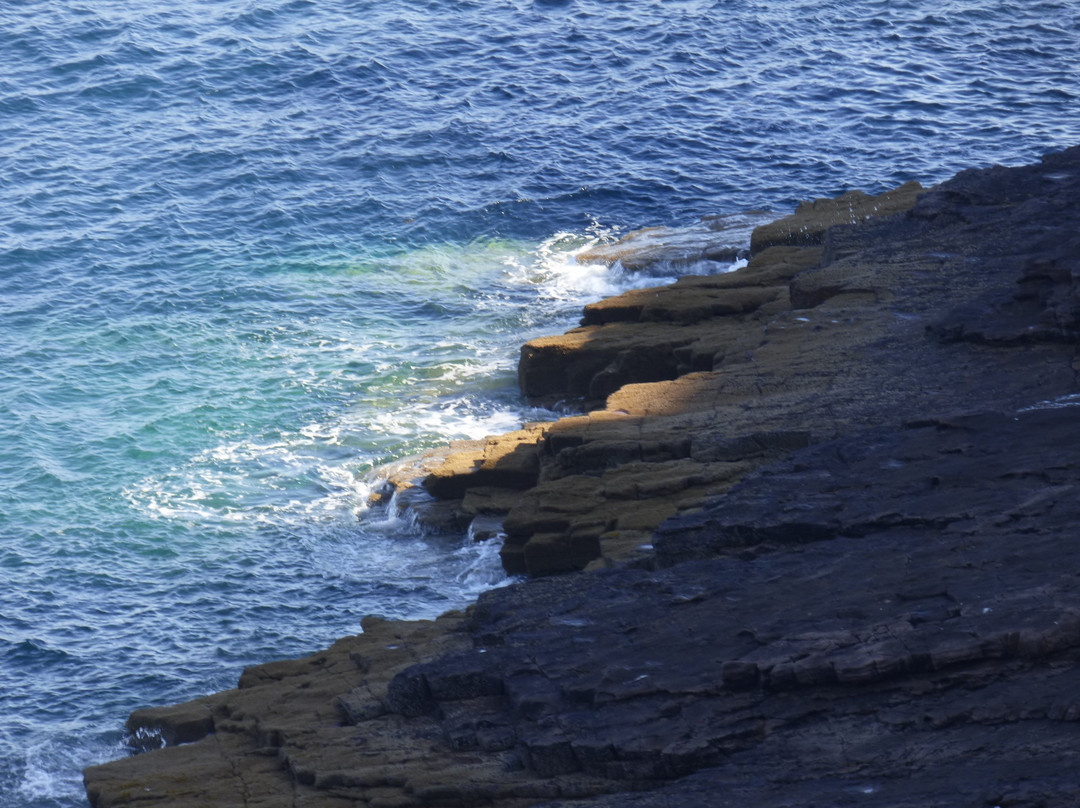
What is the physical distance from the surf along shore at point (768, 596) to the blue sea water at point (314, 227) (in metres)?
3.25

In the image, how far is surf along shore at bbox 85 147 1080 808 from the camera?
43.1ft

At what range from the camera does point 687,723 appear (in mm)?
14078

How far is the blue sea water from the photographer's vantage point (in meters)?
24.9

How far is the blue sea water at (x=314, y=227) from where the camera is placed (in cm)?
2486

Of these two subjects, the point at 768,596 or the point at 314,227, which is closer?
the point at 768,596

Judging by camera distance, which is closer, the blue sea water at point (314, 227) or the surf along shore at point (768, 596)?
the surf along shore at point (768, 596)

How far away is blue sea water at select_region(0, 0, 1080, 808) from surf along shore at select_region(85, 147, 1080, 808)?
10.7 feet

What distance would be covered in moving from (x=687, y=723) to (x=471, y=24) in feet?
152

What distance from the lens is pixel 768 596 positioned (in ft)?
51.2

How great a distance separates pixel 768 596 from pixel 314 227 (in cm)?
2862

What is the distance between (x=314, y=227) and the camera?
136 feet

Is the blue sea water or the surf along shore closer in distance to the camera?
the surf along shore

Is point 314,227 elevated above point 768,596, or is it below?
below

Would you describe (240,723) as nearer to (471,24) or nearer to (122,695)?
(122,695)
